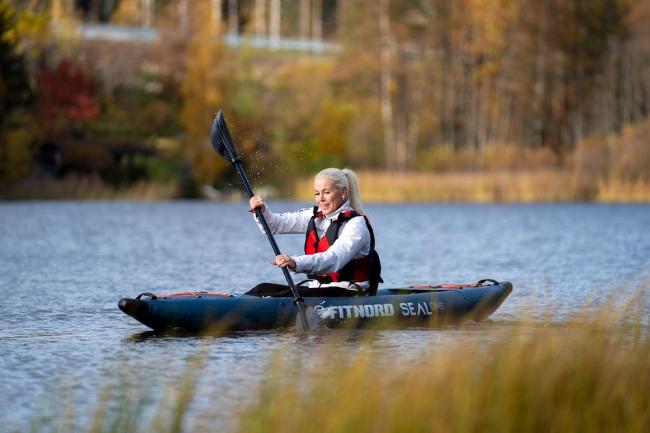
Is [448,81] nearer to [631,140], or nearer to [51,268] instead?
[631,140]

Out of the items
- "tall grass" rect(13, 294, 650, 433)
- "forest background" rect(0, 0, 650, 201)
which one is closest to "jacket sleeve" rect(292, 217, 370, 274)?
"tall grass" rect(13, 294, 650, 433)

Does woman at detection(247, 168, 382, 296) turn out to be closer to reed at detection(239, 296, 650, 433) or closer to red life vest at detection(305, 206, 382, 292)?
red life vest at detection(305, 206, 382, 292)

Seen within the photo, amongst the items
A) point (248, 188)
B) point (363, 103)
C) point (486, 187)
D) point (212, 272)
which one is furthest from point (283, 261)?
point (363, 103)

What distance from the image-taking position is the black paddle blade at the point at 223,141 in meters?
12.8

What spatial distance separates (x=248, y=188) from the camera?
12094mm

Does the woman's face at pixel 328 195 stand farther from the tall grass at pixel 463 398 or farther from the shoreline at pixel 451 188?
the shoreline at pixel 451 188

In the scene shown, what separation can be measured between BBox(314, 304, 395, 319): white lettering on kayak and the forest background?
30.4 metres

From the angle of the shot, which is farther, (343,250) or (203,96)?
(203,96)

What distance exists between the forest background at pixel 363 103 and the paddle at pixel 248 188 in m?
→ 29.3

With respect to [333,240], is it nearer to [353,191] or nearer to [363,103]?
[353,191]

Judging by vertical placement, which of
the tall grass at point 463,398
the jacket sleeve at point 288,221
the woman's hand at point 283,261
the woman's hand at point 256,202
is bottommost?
the tall grass at point 463,398

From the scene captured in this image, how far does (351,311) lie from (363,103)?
152 feet

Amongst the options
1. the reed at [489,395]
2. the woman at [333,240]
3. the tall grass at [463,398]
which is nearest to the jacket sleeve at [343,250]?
the woman at [333,240]

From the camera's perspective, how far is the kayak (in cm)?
1116
